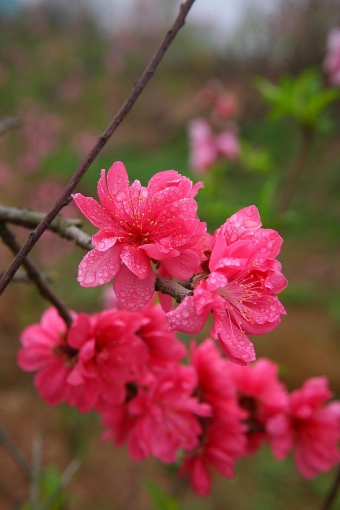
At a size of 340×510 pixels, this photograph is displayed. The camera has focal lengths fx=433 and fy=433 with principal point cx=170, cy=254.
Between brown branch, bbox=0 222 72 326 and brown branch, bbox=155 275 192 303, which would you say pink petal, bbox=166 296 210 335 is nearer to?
brown branch, bbox=155 275 192 303

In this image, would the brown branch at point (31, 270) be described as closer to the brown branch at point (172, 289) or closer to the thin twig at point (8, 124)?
the brown branch at point (172, 289)

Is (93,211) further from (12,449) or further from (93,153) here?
(12,449)

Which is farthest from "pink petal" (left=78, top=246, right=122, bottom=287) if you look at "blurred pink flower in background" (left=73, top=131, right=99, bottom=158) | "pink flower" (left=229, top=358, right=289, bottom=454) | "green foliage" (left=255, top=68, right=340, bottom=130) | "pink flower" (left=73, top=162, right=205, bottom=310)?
"blurred pink flower in background" (left=73, top=131, right=99, bottom=158)

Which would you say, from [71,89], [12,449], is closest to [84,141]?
[71,89]

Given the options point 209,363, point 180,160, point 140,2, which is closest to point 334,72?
point 209,363

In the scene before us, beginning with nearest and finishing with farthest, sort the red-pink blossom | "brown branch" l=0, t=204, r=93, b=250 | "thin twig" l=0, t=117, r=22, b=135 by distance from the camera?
"brown branch" l=0, t=204, r=93, b=250, the red-pink blossom, "thin twig" l=0, t=117, r=22, b=135

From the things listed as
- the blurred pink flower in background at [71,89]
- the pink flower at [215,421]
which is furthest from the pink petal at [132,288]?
the blurred pink flower in background at [71,89]
